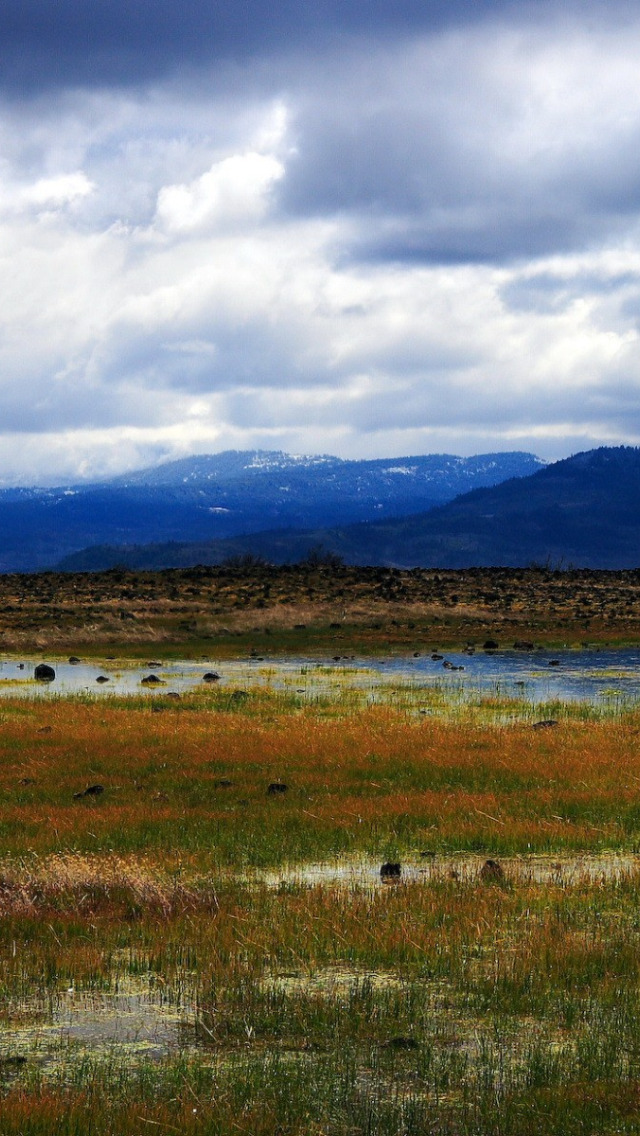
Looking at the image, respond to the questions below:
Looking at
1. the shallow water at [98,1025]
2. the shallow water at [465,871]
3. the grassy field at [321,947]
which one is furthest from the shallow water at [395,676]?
the shallow water at [98,1025]

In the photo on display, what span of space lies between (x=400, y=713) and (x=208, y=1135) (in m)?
27.4

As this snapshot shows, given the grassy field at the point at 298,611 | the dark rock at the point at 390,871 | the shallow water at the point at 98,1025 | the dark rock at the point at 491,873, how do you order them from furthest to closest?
the grassy field at the point at 298,611, the dark rock at the point at 390,871, the dark rock at the point at 491,873, the shallow water at the point at 98,1025

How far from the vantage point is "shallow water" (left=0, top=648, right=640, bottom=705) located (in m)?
44.0

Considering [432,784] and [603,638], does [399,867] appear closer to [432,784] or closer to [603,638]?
[432,784]

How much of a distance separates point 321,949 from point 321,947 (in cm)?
5

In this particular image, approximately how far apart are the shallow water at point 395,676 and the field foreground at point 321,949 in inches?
699

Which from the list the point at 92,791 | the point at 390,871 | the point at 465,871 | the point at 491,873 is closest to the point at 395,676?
the point at 92,791

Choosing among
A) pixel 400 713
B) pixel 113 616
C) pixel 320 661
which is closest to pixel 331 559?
pixel 113 616

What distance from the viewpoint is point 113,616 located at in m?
76.1

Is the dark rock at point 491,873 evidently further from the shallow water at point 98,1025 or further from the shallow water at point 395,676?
the shallow water at point 395,676

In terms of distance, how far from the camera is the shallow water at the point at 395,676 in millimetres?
43969

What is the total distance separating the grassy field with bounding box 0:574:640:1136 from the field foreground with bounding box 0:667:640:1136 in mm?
33

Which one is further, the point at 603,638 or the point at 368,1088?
the point at 603,638

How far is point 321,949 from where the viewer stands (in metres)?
13.1
